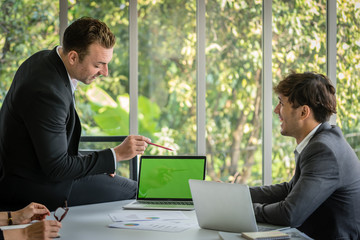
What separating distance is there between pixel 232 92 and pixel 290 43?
30.6 inches

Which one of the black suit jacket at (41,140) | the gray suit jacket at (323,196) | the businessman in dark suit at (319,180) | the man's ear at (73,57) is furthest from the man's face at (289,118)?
the man's ear at (73,57)

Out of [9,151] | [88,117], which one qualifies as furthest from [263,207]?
[88,117]

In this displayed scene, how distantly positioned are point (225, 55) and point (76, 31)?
9.19ft

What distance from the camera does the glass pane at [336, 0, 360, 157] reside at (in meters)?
4.39

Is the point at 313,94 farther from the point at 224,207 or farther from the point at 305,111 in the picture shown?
the point at 224,207

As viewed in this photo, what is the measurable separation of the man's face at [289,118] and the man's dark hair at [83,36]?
92cm

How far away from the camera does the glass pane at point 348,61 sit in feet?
14.4

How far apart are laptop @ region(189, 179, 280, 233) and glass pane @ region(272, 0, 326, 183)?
283 centimetres

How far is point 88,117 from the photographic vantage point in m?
4.32

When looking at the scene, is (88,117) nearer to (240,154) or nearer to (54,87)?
(240,154)

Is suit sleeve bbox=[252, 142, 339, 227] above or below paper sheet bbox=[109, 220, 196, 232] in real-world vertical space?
above

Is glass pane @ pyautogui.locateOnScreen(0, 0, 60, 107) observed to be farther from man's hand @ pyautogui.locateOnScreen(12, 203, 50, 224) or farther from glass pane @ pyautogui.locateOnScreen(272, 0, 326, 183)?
man's hand @ pyautogui.locateOnScreen(12, 203, 50, 224)

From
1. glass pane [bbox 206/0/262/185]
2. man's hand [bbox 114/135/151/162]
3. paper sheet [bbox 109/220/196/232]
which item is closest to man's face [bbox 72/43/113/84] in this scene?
man's hand [bbox 114/135/151/162]

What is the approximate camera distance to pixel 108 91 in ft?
15.2
